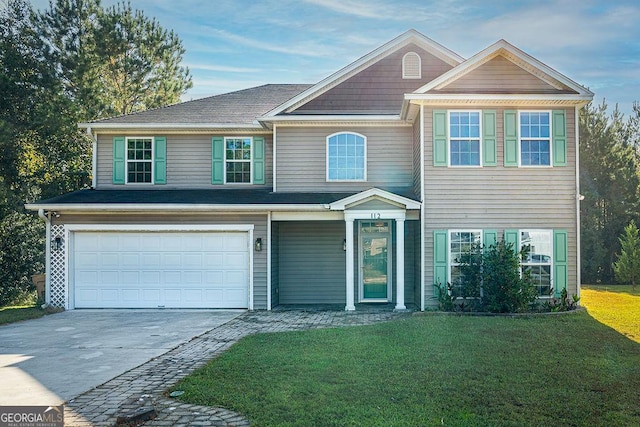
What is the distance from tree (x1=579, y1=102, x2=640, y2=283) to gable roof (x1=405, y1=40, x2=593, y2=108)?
42.0 ft

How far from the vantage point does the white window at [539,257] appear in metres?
12.6

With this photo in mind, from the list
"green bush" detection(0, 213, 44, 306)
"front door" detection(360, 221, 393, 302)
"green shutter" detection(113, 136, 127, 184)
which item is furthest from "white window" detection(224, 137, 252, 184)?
"green bush" detection(0, 213, 44, 306)

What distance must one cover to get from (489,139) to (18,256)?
19.5 m

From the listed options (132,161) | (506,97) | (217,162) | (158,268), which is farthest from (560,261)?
(132,161)

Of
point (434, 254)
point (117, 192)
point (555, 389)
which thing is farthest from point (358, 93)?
point (555, 389)

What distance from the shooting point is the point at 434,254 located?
1276 centimetres

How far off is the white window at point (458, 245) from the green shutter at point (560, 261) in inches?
72.3

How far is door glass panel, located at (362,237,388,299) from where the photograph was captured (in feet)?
49.0

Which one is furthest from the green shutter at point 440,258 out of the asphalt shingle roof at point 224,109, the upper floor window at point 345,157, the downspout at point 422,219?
the asphalt shingle roof at point 224,109

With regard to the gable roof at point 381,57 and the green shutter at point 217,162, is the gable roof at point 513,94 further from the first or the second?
the green shutter at point 217,162

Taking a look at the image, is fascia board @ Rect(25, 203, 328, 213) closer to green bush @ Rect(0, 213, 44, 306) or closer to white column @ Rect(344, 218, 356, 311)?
white column @ Rect(344, 218, 356, 311)

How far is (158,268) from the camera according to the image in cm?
1387

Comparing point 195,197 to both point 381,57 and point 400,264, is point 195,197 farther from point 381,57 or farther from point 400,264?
point 381,57

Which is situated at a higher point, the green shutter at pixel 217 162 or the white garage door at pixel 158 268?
the green shutter at pixel 217 162
